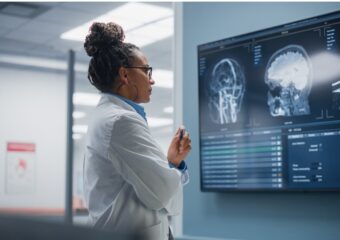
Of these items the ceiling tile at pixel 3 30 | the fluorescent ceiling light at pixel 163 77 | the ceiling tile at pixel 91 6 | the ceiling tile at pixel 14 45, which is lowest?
the fluorescent ceiling light at pixel 163 77

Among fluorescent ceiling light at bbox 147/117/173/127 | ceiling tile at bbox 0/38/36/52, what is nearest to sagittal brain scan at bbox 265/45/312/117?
ceiling tile at bbox 0/38/36/52

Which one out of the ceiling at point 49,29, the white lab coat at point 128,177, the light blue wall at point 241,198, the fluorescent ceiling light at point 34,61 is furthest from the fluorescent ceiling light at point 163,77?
the white lab coat at point 128,177

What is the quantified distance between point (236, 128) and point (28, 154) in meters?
3.89

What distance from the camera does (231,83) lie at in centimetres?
208

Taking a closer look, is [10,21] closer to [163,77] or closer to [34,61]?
[34,61]

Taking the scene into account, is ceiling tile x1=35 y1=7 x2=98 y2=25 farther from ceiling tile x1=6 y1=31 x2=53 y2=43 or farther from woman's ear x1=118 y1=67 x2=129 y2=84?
woman's ear x1=118 y1=67 x2=129 y2=84

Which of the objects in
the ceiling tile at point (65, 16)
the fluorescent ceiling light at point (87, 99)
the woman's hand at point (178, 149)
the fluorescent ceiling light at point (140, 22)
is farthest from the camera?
the ceiling tile at point (65, 16)

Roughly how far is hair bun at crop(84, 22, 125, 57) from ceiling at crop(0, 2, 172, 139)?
170 cm

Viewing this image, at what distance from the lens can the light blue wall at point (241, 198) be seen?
1836mm

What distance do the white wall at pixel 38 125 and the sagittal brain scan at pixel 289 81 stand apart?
392 centimetres

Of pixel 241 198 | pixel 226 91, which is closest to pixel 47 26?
pixel 226 91

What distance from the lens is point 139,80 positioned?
1.42 m

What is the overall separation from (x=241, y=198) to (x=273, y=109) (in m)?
0.40

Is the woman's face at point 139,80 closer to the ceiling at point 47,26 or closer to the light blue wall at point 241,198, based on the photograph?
the light blue wall at point 241,198
